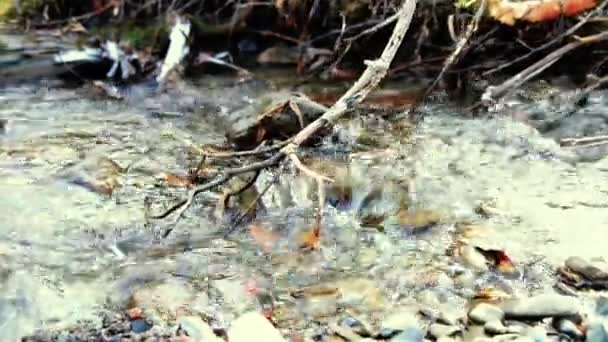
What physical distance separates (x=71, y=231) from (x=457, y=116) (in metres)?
2.68

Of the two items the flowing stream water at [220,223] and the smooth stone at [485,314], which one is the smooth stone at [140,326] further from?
the smooth stone at [485,314]

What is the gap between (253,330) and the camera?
2.83 meters

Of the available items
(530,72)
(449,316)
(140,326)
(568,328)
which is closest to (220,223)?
(140,326)

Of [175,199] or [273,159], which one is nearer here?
[273,159]

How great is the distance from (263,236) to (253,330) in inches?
35.4

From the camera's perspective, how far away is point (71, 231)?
12.2 feet

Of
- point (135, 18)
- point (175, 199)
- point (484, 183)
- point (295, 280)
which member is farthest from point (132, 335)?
point (135, 18)

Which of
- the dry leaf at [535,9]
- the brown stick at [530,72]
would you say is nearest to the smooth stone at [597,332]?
the brown stick at [530,72]

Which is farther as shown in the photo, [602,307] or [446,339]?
[602,307]

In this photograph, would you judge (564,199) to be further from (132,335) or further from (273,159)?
(132,335)

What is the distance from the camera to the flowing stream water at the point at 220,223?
319 centimetres

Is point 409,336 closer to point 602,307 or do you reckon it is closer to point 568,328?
point 568,328

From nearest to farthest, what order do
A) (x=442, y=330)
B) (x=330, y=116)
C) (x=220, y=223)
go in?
(x=442, y=330) → (x=330, y=116) → (x=220, y=223)

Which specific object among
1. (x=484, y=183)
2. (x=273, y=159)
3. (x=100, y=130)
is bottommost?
(x=100, y=130)
